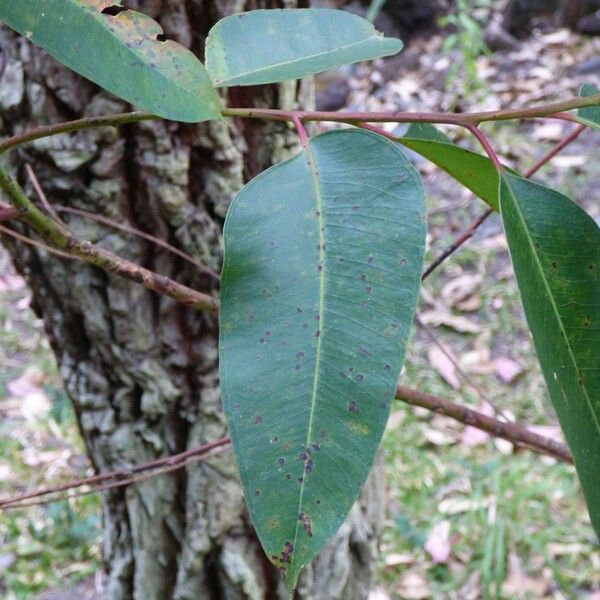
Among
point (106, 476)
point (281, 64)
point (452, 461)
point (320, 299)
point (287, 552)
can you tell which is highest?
point (281, 64)

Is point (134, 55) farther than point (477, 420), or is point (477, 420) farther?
point (477, 420)

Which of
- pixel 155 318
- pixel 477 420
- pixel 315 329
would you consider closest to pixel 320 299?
pixel 315 329

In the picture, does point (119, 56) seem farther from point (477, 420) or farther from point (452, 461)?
point (452, 461)

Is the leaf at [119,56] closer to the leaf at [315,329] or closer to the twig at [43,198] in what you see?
the leaf at [315,329]

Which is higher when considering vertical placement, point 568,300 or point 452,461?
point 568,300

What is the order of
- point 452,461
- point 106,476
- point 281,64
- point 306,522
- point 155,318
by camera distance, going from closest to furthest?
point 306,522 < point 281,64 < point 106,476 < point 155,318 < point 452,461

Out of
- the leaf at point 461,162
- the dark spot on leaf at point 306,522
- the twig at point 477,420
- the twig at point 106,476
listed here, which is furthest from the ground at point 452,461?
the dark spot on leaf at point 306,522

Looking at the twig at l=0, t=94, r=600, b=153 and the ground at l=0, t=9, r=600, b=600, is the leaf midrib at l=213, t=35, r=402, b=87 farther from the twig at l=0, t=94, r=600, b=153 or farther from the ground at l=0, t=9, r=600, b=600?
the ground at l=0, t=9, r=600, b=600
